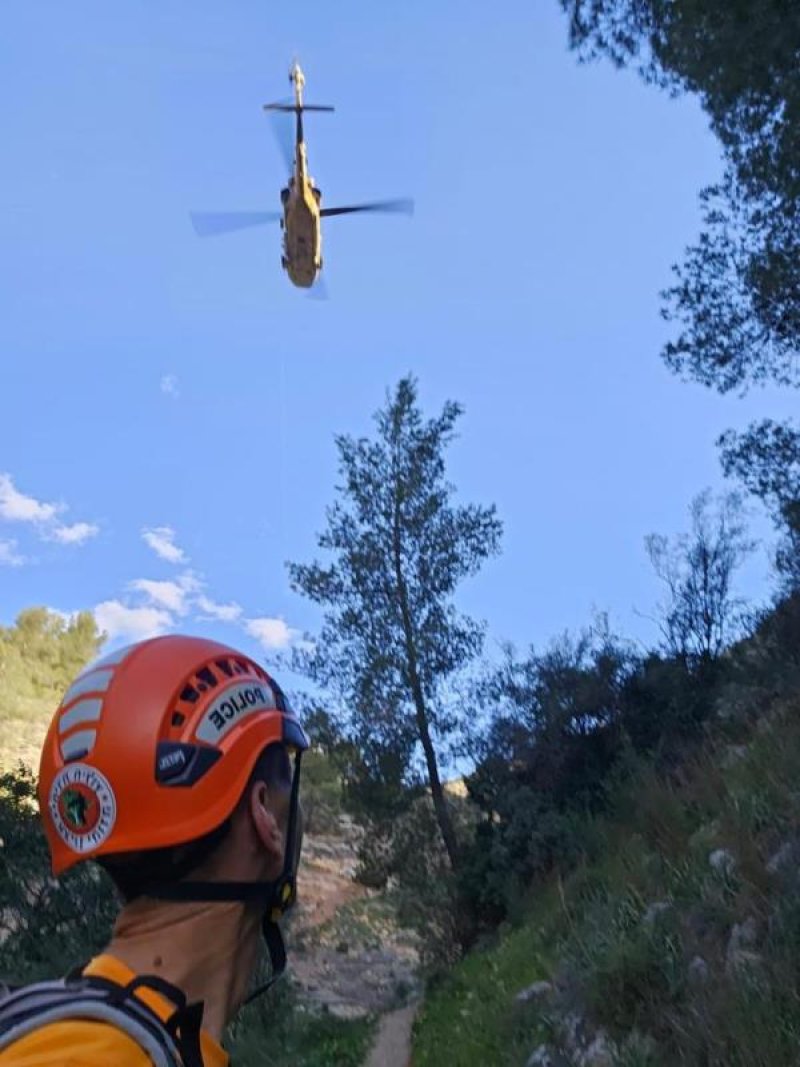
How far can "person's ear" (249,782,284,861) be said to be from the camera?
1.64 meters

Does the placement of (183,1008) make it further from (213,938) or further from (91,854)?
(91,854)

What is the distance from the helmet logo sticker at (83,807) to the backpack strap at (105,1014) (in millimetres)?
264

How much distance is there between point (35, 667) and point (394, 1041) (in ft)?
107

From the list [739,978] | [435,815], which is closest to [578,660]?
[435,815]

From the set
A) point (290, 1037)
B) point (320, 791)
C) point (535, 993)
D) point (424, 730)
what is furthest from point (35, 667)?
point (535, 993)

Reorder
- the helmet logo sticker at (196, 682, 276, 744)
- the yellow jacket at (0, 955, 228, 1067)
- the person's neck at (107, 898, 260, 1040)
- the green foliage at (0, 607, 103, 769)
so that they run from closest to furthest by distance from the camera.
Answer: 1. the yellow jacket at (0, 955, 228, 1067)
2. the person's neck at (107, 898, 260, 1040)
3. the helmet logo sticker at (196, 682, 276, 744)
4. the green foliage at (0, 607, 103, 769)

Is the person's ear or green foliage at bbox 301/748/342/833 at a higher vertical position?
green foliage at bbox 301/748/342/833

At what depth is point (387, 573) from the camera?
674 inches

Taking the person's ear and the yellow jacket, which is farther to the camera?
the person's ear

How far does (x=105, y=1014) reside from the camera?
47.2 inches

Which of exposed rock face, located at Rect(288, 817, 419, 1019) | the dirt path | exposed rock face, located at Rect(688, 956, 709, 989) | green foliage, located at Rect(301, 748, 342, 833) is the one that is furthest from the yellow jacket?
exposed rock face, located at Rect(288, 817, 419, 1019)

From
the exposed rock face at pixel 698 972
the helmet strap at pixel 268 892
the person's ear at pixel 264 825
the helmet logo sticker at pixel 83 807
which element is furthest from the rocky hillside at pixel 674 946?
the helmet logo sticker at pixel 83 807

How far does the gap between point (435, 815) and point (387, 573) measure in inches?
170

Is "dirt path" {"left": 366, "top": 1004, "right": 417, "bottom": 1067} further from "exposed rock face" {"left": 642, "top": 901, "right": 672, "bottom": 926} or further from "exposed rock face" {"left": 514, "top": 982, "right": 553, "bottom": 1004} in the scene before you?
"exposed rock face" {"left": 642, "top": 901, "right": 672, "bottom": 926}
